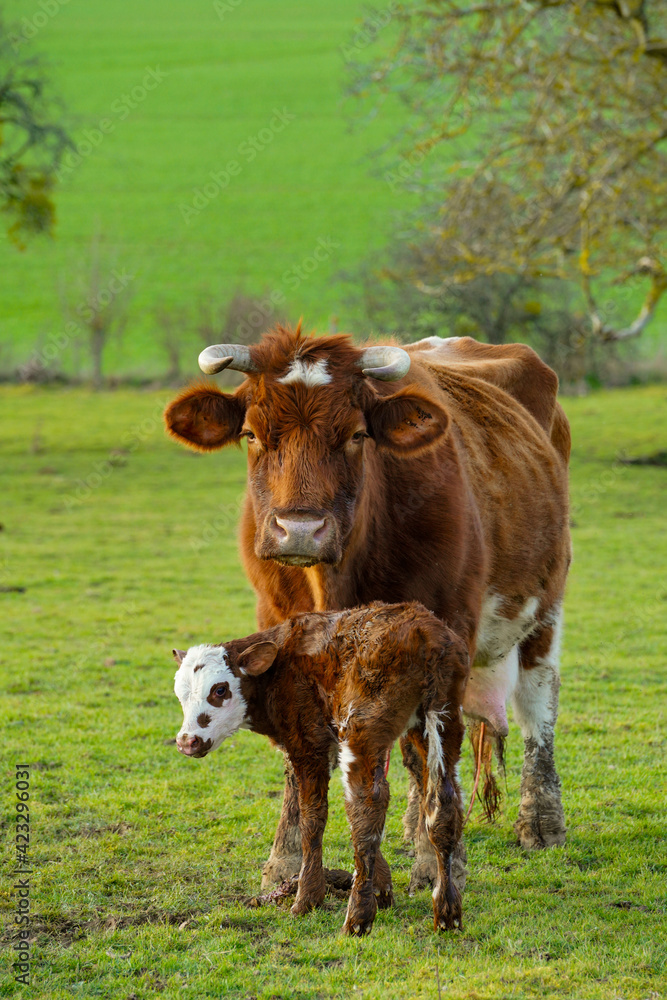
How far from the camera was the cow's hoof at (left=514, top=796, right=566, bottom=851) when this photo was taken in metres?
5.59

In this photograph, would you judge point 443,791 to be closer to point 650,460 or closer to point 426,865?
point 426,865

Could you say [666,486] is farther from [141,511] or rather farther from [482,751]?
[482,751]

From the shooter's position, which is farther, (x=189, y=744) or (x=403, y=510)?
(x=403, y=510)

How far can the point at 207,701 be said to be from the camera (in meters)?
4.51

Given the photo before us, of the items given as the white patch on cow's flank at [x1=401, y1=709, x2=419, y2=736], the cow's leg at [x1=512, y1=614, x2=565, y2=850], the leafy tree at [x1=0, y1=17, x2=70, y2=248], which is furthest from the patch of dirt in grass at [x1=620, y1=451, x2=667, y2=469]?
the white patch on cow's flank at [x1=401, y1=709, x2=419, y2=736]

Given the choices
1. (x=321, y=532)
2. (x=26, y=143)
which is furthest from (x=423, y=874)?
(x=26, y=143)

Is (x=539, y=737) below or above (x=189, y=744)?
below

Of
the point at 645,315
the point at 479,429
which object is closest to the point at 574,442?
the point at 645,315

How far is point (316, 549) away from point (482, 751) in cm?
219

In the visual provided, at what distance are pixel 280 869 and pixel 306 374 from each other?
238 cm

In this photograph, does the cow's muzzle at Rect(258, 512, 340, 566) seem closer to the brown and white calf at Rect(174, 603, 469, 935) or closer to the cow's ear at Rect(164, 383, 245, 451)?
the brown and white calf at Rect(174, 603, 469, 935)

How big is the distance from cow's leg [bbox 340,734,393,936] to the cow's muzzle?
0.74 metres

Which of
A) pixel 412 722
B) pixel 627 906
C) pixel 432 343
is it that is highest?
pixel 432 343

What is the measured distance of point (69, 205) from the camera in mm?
57812
